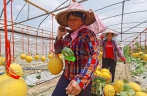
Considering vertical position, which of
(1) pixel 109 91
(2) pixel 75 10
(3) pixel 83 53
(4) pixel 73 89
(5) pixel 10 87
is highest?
(2) pixel 75 10

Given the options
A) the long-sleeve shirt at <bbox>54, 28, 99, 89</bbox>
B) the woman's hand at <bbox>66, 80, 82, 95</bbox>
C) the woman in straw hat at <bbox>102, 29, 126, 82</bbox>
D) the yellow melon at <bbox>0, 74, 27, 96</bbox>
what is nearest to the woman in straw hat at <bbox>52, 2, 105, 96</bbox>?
the long-sleeve shirt at <bbox>54, 28, 99, 89</bbox>

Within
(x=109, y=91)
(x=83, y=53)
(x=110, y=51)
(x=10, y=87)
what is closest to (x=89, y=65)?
(x=83, y=53)

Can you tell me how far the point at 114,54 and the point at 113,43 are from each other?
0.85 ft

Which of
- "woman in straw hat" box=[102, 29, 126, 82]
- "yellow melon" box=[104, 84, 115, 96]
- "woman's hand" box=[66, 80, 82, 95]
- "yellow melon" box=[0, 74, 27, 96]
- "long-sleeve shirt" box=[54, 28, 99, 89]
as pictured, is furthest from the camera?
"woman in straw hat" box=[102, 29, 126, 82]

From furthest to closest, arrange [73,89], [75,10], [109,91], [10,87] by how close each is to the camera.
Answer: [109,91], [75,10], [73,89], [10,87]

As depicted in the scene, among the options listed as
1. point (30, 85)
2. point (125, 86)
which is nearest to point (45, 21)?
point (30, 85)

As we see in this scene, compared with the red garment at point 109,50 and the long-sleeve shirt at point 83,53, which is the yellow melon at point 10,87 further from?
the red garment at point 109,50

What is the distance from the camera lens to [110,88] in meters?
2.08

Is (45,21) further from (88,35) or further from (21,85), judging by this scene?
(21,85)

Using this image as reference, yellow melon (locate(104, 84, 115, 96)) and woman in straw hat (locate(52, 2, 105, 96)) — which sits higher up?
woman in straw hat (locate(52, 2, 105, 96))

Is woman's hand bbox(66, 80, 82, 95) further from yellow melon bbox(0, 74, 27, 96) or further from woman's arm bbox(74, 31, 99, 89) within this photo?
yellow melon bbox(0, 74, 27, 96)

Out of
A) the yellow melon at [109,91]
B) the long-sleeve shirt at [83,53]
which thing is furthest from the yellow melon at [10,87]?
the yellow melon at [109,91]

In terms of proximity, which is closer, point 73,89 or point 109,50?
point 73,89

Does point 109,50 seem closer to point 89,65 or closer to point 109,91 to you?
point 109,91
